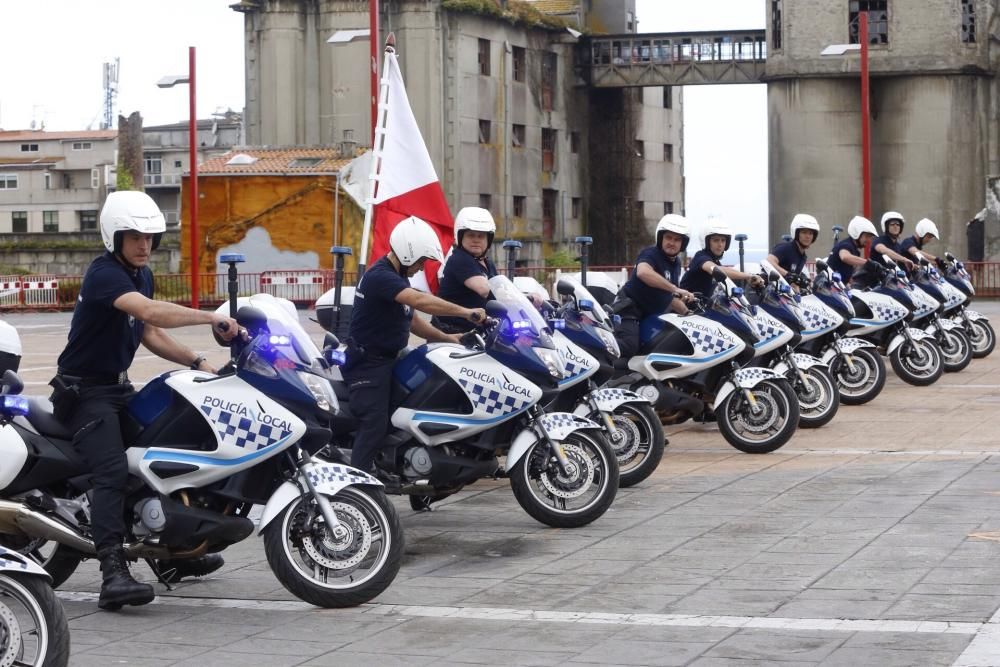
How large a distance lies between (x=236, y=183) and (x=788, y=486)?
164ft

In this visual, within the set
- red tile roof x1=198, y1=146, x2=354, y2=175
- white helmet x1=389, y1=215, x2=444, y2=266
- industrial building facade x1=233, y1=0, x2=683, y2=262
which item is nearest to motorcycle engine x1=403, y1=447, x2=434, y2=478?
white helmet x1=389, y1=215, x2=444, y2=266

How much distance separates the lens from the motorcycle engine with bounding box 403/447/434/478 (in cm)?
950

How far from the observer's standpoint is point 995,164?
6353cm

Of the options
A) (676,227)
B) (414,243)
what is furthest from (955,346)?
(414,243)

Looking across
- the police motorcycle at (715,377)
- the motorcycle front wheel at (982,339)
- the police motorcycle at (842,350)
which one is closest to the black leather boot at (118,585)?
the police motorcycle at (715,377)

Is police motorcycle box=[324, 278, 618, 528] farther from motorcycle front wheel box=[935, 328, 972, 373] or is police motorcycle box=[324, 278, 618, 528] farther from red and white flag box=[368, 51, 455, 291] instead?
motorcycle front wheel box=[935, 328, 972, 373]

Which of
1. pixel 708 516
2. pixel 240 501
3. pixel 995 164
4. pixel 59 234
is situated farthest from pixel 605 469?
pixel 59 234

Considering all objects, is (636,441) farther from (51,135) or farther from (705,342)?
(51,135)

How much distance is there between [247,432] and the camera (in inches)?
299

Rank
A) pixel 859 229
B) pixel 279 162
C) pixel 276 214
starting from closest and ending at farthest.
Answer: pixel 859 229, pixel 276 214, pixel 279 162

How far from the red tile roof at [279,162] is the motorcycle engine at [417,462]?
50.0 m

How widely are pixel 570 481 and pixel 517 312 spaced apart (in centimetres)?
99

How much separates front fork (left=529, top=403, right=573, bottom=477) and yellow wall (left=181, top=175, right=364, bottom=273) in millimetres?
48788

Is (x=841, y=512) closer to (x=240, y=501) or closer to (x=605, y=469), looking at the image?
(x=605, y=469)
